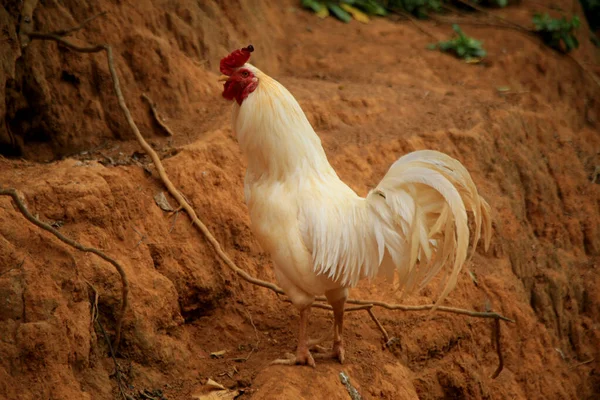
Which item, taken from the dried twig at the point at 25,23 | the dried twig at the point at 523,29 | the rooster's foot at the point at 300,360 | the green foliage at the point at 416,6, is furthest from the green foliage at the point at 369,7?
the rooster's foot at the point at 300,360

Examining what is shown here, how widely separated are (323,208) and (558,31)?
818 centimetres

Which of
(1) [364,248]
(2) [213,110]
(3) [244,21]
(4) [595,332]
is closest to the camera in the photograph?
(1) [364,248]

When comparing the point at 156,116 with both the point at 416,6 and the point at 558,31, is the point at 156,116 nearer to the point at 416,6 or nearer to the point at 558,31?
the point at 416,6

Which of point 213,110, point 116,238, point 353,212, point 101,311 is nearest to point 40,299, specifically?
point 101,311

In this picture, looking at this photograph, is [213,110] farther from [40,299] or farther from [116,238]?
[40,299]

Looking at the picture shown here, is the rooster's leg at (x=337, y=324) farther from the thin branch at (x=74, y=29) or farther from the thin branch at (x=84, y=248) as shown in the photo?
the thin branch at (x=74, y=29)

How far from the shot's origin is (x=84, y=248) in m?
4.79

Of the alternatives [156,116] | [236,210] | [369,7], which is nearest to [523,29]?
[369,7]

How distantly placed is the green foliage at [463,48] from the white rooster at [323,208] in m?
6.40

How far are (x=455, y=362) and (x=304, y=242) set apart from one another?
2.46 metres

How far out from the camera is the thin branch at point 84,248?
455 cm

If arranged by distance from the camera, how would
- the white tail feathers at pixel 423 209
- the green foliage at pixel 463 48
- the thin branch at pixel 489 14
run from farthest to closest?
1. the thin branch at pixel 489 14
2. the green foliage at pixel 463 48
3. the white tail feathers at pixel 423 209

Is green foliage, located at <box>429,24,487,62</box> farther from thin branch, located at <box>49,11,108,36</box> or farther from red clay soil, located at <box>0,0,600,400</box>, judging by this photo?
thin branch, located at <box>49,11,108,36</box>

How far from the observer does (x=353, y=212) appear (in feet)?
16.5
